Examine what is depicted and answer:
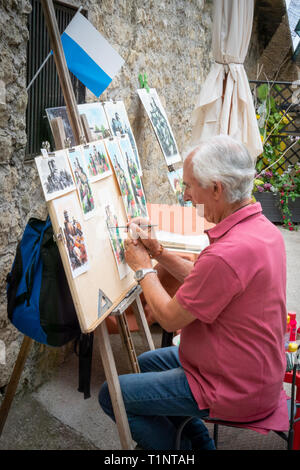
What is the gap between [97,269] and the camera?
186 centimetres

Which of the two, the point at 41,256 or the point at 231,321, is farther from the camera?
the point at 41,256

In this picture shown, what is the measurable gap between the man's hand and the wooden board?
0.06 m

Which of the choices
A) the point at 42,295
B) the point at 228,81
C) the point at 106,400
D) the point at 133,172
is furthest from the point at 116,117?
the point at 106,400

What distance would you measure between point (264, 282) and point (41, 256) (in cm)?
75

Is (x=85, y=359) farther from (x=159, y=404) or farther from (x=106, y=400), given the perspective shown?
(x=159, y=404)

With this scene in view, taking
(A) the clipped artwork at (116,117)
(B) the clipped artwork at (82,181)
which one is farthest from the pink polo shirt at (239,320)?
(A) the clipped artwork at (116,117)

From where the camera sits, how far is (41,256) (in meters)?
1.76

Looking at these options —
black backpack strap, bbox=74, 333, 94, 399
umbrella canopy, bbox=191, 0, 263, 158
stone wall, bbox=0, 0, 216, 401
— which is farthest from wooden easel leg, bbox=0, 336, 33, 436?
umbrella canopy, bbox=191, 0, 263, 158

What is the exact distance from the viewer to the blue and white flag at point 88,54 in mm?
2408

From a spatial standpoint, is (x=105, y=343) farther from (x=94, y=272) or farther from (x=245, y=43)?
Answer: (x=245, y=43)

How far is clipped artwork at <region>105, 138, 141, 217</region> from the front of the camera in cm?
217
